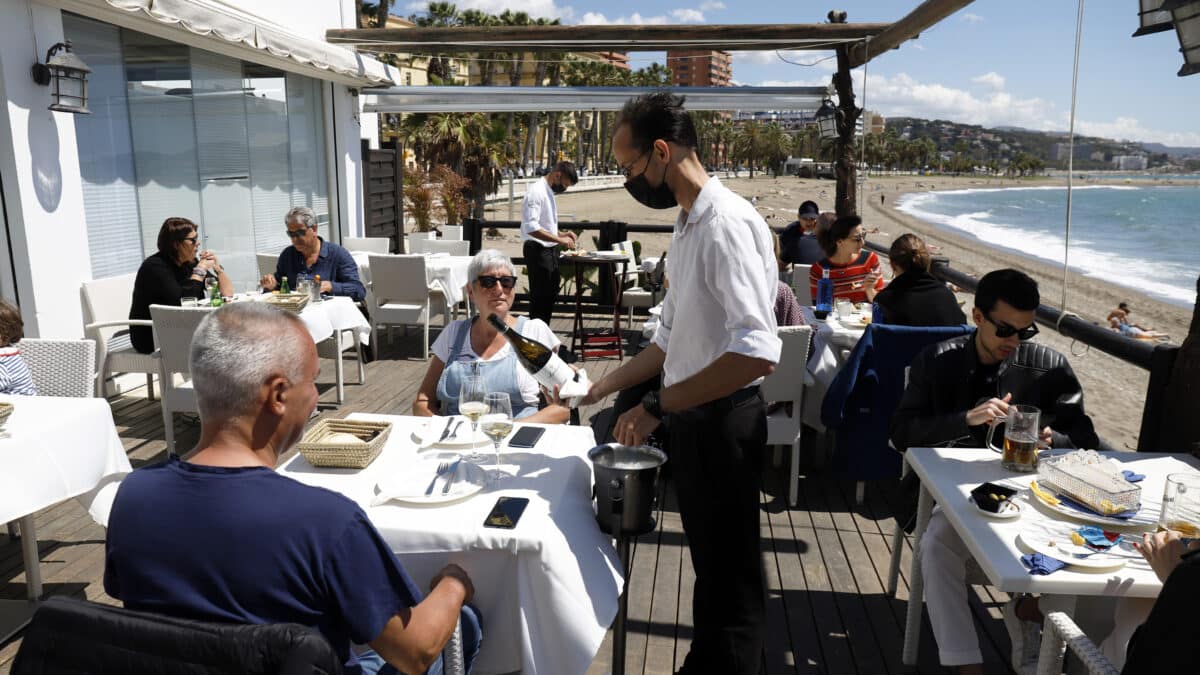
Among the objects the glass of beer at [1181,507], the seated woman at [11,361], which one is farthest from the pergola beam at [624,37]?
the glass of beer at [1181,507]

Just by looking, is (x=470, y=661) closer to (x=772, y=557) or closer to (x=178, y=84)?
(x=772, y=557)

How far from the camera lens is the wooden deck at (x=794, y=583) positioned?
261cm

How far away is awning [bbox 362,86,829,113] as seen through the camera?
8398mm

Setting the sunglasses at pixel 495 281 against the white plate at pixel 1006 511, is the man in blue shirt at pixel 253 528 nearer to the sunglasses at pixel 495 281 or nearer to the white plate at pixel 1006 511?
the white plate at pixel 1006 511

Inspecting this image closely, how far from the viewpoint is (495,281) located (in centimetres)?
297

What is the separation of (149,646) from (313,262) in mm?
4799

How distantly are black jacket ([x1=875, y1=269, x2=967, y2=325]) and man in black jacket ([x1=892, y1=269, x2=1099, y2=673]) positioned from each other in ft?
4.13

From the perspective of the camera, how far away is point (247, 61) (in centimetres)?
730

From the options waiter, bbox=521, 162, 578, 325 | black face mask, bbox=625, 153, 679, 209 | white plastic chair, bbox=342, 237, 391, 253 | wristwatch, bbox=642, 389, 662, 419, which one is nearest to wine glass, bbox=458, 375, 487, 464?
→ wristwatch, bbox=642, 389, 662, 419

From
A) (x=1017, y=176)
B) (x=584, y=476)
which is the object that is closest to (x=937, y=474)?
(x=584, y=476)

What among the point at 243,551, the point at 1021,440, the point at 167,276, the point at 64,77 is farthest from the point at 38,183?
the point at 1021,440

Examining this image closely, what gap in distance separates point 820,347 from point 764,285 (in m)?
2.64

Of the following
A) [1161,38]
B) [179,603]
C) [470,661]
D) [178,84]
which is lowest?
[470,661]

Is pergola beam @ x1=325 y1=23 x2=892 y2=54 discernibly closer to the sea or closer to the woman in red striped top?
the woman in red striped top
